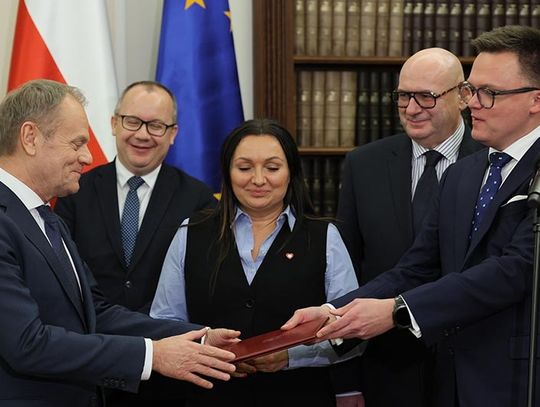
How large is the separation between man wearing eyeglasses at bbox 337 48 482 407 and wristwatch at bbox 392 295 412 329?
1.86ft

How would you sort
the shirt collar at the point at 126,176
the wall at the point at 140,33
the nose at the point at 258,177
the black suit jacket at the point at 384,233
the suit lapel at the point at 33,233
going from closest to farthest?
the suit lapel at the point at 33,233, the nose at the point at 258,177, the black suit jacket at the point at 384,233, the shirt collar at the point at 126,176, the wall at the point at 140,33

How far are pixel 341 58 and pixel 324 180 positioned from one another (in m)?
0.65

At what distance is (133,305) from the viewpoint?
3500mm

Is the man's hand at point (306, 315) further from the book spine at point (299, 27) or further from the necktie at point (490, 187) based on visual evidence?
the book spine at point (299, 27)

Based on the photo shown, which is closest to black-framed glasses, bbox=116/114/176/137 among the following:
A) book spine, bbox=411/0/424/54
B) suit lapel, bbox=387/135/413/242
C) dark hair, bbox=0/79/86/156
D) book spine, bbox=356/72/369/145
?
suit lapel, bbox=387/135/413/242

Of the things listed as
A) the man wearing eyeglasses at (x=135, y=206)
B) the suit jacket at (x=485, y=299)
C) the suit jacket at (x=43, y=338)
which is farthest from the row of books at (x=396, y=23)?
the suit jacket at (x=43, y=338)

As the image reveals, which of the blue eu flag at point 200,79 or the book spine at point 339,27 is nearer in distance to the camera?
the blue eu flag at point 200,79

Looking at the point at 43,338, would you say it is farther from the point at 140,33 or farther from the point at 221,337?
the point at 140,33

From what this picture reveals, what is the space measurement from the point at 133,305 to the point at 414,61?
142 centimetres

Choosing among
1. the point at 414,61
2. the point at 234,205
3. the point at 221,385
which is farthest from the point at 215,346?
the point at 414,61

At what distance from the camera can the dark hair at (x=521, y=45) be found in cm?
279

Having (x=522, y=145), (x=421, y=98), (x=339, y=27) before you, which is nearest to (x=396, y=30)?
(x=339, y=27)

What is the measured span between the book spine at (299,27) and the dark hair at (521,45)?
6.99 ft

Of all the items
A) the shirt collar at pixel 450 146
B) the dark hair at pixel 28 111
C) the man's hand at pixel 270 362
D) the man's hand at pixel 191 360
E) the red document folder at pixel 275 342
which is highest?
the dark hair at pixel 28 111
